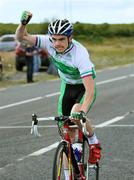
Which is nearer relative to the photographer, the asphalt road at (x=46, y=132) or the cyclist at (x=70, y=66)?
the cyclist at (x=70, y=66)

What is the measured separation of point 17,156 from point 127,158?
170 cm

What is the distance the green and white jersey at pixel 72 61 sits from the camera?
5883 millimetres

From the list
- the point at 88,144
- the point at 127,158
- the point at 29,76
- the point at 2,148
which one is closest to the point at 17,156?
the point at 2,148

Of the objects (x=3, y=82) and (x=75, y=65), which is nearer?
(x=75, y=65)

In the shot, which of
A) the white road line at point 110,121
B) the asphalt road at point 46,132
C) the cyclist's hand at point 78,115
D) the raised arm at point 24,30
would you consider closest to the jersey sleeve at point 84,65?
the cyclist's hand at point 78,115

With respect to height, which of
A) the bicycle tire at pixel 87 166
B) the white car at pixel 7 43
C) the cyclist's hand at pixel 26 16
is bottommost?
the white car at pixel 7 43

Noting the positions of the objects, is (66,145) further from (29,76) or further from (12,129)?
(29,76)

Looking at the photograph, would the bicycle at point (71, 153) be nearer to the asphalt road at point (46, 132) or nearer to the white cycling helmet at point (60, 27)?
the white cycling helmet at point (60, 27)

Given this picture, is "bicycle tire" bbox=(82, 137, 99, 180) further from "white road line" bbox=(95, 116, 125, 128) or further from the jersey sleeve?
"white road line" bbox=(95, 116, 125, 128)

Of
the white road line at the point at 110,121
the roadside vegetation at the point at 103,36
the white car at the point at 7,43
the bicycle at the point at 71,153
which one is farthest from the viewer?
the roadside vegetation at the point at 103,36

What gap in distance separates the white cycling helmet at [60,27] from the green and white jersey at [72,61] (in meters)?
0.25

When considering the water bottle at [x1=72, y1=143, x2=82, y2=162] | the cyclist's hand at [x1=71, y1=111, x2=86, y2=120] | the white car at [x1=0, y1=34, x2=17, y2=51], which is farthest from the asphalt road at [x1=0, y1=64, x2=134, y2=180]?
the white car at [x1=0, y1=34, x2=17, y2=51]

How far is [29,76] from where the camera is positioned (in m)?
24.3

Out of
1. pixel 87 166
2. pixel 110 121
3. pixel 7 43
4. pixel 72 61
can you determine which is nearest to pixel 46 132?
pixel 110 121
